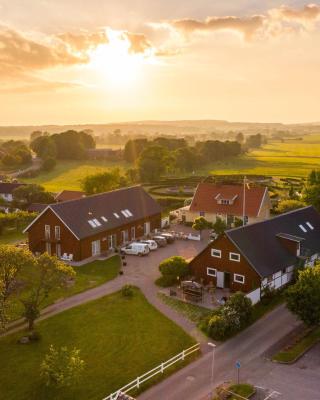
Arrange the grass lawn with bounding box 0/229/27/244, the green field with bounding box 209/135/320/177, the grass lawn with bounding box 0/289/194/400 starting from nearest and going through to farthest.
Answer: the grass lawn with bounding box 0/289/194/400 → the grass lawn with bounding box 0/229/27/244 → the green field with bounding box 209/135/320/177

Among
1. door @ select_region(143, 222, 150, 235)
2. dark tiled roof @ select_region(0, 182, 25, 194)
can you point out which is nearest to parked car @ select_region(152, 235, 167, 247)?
door @ select_region(143, 222, 150, 235)

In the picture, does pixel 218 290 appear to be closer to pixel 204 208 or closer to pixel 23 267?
pixel 23 267

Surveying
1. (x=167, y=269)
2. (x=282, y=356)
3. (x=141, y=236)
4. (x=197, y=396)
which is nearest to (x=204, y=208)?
(x=141, y=236)

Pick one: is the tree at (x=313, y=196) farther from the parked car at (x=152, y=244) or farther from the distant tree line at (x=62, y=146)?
the distant tree line at (x=62, y=146)

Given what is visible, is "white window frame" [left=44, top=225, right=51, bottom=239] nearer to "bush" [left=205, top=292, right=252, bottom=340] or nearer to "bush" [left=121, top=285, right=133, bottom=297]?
"bush" [left=121, top=285, right=133, bottom=297]

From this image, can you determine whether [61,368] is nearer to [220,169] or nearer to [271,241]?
[271,241]

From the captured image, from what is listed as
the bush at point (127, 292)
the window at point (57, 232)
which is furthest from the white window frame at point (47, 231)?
the bush at point (127, 292)

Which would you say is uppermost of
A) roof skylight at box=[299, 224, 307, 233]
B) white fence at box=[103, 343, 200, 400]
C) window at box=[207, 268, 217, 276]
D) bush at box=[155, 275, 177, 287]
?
roof skylight at box=[299, 224, 307, 233]
